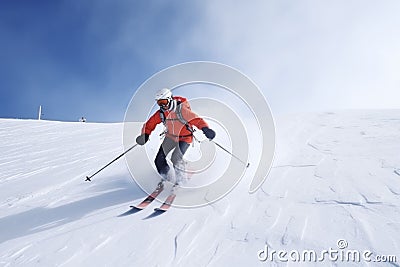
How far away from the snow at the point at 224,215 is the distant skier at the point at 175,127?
0.67 metres

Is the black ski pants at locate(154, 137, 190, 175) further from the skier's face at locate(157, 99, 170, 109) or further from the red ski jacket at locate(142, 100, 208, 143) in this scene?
the skier's face at locate(157, 99, 170, 109)

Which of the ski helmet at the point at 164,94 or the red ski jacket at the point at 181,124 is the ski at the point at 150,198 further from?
the ski helmet at the point at 164,94

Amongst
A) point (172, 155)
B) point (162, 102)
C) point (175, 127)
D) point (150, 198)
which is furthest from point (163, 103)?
point (150, 198)

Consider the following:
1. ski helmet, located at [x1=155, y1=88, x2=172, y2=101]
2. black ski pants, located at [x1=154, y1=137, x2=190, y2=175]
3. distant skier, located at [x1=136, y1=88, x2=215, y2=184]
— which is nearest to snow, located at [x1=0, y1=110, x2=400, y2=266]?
black ski pants, located at [x1=154, y1=137, x2=190, y2=175]

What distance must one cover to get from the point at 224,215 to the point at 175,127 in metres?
1.82

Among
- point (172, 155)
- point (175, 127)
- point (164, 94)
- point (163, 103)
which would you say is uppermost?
point (164, 94)

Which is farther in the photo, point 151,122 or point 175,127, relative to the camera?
point 151,122

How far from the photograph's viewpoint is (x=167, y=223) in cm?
322

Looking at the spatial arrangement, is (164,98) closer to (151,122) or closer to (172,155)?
(151,122)

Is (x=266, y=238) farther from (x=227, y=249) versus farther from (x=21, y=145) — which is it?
(x=21, y=145)

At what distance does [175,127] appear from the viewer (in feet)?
14.6

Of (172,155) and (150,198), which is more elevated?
(172,155)

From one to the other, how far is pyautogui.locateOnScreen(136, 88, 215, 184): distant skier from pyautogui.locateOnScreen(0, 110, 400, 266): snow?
2.19ft

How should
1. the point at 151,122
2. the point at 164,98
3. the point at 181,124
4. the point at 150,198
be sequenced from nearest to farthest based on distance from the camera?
the point at 150,198 → the point at 164,98 → the point at 181,124 → the point at 151,122
